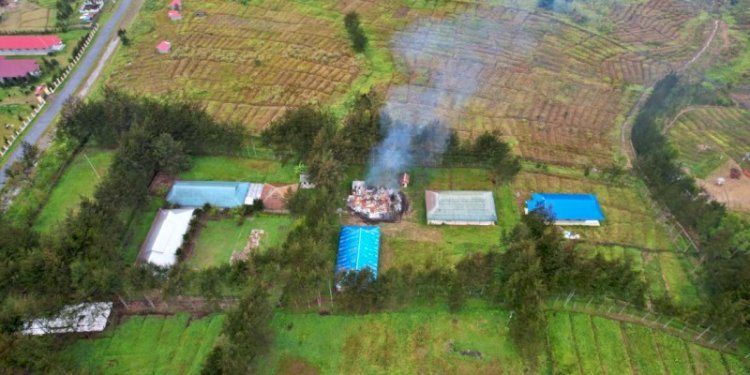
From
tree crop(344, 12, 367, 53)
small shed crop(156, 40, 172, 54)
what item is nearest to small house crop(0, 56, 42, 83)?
small shed crop(156, 40, 172, 54)

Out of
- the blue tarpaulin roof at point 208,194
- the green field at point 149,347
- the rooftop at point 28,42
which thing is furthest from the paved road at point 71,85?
the green field at point 149,347

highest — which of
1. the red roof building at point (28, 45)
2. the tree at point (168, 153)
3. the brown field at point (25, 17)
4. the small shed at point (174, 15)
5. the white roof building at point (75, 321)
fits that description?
the brown field at point (25, 17)

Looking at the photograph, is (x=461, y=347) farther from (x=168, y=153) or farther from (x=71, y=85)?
(x=71, y=85)

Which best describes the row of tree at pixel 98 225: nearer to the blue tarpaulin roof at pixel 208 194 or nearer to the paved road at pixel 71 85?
the blue tarpaulin roof at pixel 208 194

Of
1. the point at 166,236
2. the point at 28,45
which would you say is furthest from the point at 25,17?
the point at 166,236

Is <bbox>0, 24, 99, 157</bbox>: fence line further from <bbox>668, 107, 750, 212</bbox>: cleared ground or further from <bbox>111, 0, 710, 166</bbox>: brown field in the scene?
<bbox>668, 107, 750, 212</bbox>: cleared ground

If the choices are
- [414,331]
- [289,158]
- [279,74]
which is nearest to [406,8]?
[279,74]
